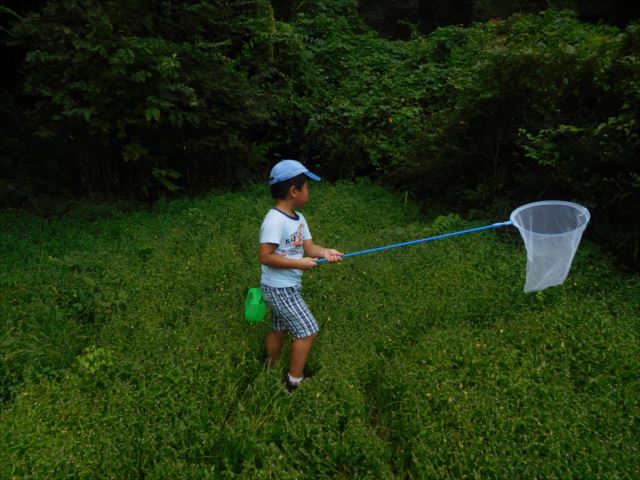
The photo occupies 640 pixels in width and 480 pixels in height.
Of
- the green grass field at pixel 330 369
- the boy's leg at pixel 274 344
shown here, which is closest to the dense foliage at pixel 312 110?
the green grass field at pixel 330 369

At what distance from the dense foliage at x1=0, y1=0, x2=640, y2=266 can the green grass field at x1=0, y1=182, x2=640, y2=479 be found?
109cm

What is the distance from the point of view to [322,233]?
258 inches

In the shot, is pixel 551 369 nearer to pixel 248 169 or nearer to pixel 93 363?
pixel 93 363

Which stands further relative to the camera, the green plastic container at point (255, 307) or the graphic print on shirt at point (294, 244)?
the green plastic container at point (255, 307)

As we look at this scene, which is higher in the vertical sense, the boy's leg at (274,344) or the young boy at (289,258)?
the young boy at (289,258)

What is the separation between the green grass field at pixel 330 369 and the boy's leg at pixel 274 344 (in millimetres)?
85

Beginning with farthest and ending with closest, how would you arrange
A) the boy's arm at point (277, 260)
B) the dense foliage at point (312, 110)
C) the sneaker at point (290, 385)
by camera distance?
the dense foliage at point (312, 110) → the sneaker at point (290, 385) → the boy's arm at point (277, 260)

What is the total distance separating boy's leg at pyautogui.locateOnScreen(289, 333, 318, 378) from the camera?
387 cm

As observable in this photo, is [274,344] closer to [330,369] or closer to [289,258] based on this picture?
[330,369]

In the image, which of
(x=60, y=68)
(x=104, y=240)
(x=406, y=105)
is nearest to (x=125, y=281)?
(x=104, y=240)

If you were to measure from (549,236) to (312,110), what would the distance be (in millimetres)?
6329

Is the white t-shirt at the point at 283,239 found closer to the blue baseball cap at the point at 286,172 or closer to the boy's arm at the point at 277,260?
the boy's arm at the point at 277,260

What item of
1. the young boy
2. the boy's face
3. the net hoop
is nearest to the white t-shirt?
the young boy

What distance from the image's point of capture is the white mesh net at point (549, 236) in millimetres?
4172
